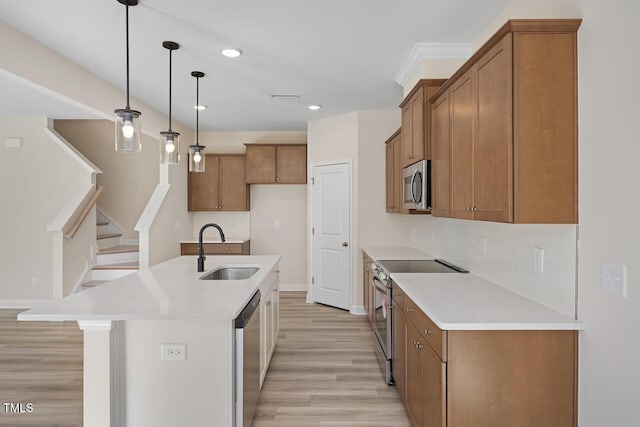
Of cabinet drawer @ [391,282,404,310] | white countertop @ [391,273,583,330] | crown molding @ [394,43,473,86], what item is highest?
crown molding @ [394,43,473,86]

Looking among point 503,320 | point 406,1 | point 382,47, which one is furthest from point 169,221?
point 503,320

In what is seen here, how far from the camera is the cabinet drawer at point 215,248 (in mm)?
5684

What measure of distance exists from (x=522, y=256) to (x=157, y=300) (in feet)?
6.79

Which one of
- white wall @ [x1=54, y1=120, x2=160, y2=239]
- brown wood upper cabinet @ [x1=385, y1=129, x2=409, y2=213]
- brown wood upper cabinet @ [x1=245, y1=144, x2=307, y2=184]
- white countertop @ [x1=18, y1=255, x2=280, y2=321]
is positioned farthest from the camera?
white wall @ [x1=54, y1=120, x2=160, y2=239]

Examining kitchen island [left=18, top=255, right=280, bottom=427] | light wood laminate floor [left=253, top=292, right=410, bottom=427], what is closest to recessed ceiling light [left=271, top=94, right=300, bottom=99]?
light wood laminate floor [left=253, top=292, right=410, bottom=427]

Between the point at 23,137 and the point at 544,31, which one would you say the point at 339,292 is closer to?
the point at 544,31

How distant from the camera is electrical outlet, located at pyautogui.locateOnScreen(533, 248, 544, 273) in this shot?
196 centimetres

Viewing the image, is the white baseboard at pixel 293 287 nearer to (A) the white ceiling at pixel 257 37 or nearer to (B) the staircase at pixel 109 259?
(B) the staircase at pixel 109 259

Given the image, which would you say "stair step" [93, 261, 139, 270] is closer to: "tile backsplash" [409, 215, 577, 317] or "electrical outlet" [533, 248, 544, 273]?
A: "tile backsplash" [409, 215, 577, 317]

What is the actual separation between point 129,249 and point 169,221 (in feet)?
3.49

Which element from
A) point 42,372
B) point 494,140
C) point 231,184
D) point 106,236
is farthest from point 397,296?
point 106,236

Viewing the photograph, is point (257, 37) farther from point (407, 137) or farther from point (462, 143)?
point (462, 143)

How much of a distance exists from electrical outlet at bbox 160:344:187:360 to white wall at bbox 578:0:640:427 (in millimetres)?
1893

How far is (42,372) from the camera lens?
313cm
